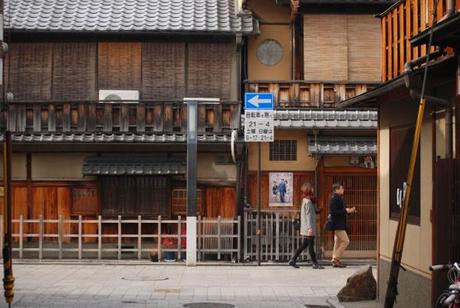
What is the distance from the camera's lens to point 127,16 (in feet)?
70.1

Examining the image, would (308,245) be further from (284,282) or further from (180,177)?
(180,177)

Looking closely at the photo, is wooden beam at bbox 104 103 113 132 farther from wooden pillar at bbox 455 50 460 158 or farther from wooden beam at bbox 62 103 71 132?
wooden pillar at bbox 455 50 460 158

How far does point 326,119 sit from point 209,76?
3445mm

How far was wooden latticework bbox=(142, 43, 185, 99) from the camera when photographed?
69.3 ft

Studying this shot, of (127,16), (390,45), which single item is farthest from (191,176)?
(390,45)

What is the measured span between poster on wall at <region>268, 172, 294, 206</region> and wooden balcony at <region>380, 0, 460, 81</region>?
28.4 ft

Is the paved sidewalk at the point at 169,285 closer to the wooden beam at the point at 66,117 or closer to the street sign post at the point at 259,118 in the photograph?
the street sign post at the point at 259,118

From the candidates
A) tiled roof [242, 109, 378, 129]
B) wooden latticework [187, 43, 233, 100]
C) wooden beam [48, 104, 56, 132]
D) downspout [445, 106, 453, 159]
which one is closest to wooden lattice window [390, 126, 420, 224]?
downspout [445, 106, 453, 159]

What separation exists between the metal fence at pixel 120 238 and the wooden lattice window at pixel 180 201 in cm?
55

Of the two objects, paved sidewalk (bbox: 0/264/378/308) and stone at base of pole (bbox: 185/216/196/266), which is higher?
stone at base of pole (bbox: 185/216/196/266)

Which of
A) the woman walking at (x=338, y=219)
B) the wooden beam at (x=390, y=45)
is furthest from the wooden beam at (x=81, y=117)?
the wooden beam at (x=390, y=45)

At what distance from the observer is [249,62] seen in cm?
2175

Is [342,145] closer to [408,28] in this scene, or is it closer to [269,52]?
[269,52]

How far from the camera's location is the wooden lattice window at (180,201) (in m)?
21.1
